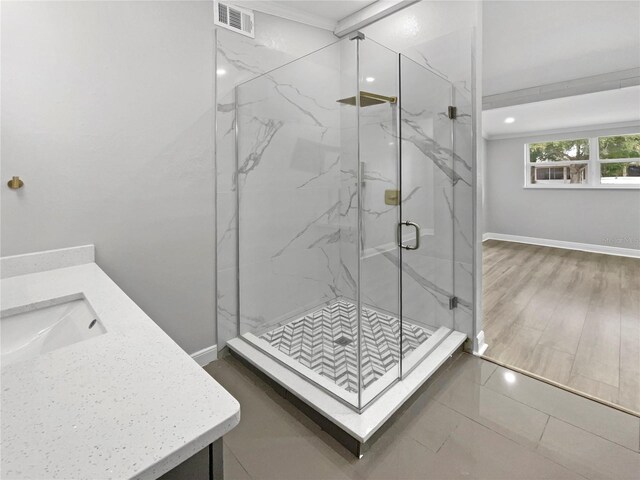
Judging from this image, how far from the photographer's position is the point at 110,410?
0.58 meters

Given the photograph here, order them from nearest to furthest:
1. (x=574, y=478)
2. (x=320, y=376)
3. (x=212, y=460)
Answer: (x=212, y=460) < (x=574, y=478) < (x=320, y=376)

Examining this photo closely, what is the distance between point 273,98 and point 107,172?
3.78 feet

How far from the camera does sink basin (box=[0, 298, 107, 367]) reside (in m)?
1.05

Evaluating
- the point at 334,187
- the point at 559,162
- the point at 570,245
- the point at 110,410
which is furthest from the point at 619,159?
the point at 110,410

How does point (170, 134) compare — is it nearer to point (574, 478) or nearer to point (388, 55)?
point (388, 55)

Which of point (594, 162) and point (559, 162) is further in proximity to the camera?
point (559, 162)

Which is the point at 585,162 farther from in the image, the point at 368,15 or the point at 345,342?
the point at 345,342

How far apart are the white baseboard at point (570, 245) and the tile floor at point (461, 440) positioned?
4.93 meters

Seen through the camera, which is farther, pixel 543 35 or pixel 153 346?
pixel 543 35

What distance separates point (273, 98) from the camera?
2312mm

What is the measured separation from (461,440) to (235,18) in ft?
8.97

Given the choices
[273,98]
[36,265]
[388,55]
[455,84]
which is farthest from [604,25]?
[36,265]

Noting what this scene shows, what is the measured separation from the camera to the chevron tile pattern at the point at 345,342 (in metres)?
1.96

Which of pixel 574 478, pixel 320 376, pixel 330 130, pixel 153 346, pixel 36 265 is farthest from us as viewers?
pixel 330 130
